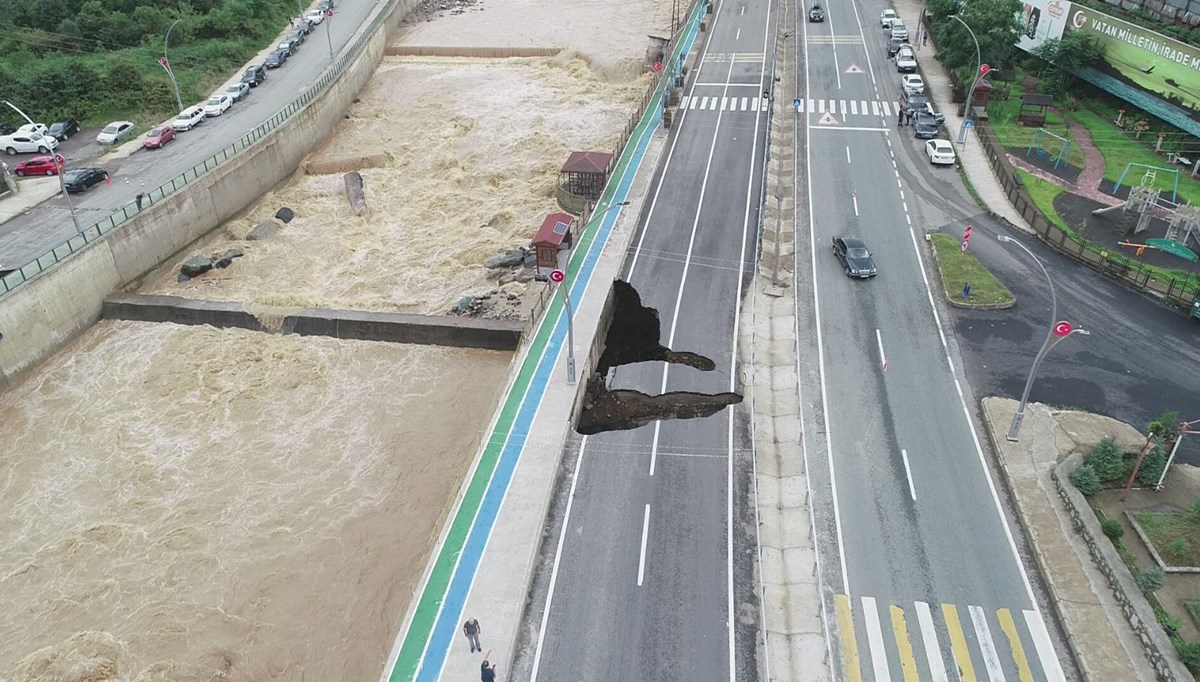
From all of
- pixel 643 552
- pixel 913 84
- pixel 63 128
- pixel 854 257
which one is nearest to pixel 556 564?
pixel 643 552

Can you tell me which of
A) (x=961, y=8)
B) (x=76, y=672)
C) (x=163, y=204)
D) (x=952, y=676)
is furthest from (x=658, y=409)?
(x=961, y=8)

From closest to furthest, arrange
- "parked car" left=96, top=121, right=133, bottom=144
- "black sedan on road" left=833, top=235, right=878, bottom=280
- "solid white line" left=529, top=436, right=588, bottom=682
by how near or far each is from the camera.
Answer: "solid white line" left=529, top=436, right=588, bottom=682 → "black sedan on road" left=833, top=235, right=878, bottom=280 → "parked car" left=96, top=121, right=133, bottom=144

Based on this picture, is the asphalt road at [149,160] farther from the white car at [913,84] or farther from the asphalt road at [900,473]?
the white car at [913,84]

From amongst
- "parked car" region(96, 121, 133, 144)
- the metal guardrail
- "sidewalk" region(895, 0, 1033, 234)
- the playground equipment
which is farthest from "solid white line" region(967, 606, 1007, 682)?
"parked car" region(96, 121, 133, 144)

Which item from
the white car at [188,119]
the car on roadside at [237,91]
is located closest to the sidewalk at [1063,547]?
the white car at [188,119]

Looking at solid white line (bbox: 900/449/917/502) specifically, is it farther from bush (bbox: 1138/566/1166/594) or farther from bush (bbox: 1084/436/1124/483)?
bush (bbox: 1138/566/1166/594)

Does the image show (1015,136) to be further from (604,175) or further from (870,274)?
(604,175)
